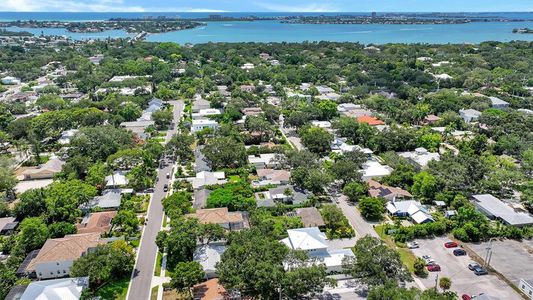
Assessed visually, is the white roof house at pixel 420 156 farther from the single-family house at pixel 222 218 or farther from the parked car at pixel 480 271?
the single-family house at pixel 222 218

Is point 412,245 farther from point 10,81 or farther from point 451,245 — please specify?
point 10,81

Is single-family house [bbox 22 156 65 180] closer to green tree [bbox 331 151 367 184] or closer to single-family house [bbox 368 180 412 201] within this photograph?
green tree [bbox 331 151 367 184]

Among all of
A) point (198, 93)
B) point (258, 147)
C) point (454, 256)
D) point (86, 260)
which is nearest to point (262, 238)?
point (86, 260)

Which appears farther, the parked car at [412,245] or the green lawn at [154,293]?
the parked car at [412,245]

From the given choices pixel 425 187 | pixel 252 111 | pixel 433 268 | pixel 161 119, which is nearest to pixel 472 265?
pixel 433 268

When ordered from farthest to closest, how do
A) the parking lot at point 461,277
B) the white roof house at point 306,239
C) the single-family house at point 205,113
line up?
the single-family house at point 205,113 < the white roof house at point 306,239 < the parking lot at point 461,277

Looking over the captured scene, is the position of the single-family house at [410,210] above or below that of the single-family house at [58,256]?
below

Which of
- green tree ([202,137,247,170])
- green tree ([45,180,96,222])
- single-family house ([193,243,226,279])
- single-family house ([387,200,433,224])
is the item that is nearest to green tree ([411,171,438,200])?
single-family house ([387,200,433,224])

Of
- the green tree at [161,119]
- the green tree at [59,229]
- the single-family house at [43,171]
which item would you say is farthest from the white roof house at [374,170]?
the single-family house at [43,171]
